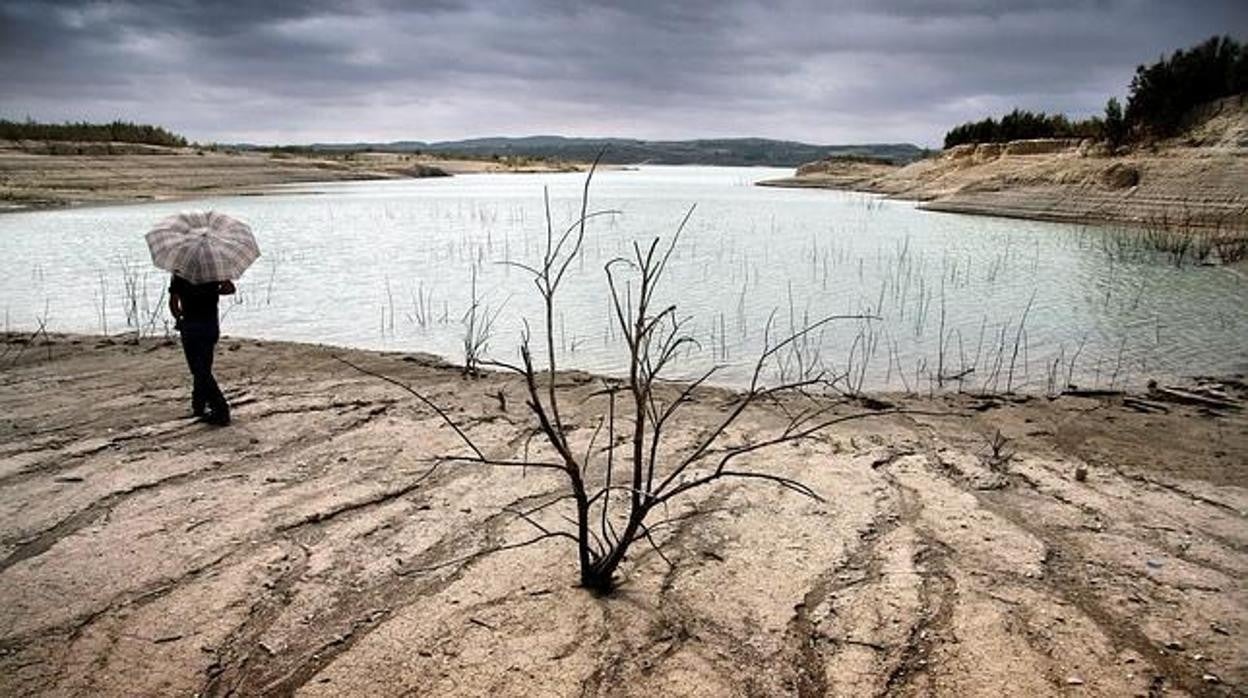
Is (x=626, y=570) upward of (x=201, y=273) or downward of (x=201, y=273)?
downward

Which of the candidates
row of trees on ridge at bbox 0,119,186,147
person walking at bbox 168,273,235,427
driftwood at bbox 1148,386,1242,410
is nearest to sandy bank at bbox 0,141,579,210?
row of trees on ridge at bbox 0,119,186,147

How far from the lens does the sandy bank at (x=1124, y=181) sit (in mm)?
21422

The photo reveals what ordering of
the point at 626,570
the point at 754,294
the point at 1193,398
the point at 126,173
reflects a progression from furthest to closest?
1. the point at 126,173
2. the point at 754,294
3. the point at 1193,398
4. the point at 626,570

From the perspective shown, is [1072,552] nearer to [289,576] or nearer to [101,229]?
[289,576]

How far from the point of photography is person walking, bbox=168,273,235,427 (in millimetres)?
6188

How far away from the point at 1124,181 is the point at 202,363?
2649cm

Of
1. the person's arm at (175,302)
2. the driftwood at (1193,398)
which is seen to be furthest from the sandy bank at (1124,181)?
the person's arm at (175,302)

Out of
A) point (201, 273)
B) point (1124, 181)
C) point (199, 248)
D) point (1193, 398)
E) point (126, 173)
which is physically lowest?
point (1193, 398)

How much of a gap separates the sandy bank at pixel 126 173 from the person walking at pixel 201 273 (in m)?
26.7

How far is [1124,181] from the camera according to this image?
81.3 feet

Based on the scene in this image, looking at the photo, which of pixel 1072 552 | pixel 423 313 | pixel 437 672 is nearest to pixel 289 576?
pixel 437 672

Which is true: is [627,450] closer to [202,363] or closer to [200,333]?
[202,363]

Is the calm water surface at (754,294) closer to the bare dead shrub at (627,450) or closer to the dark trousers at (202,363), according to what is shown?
the bare dead shrub at (627,450)

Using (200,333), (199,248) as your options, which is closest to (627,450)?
(200,333)
